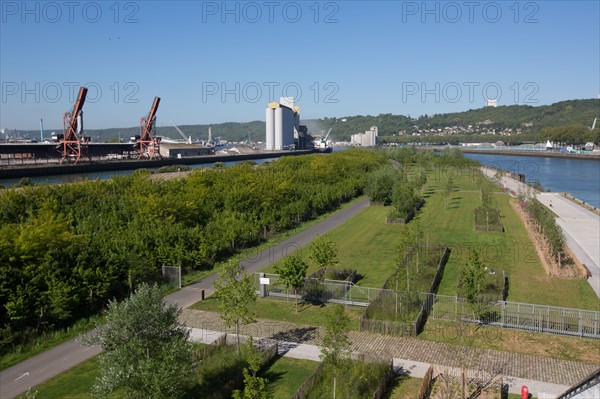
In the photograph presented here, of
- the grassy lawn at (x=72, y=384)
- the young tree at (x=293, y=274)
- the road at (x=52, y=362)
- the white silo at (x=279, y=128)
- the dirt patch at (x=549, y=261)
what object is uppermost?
the white silo at (x=279, y=128)

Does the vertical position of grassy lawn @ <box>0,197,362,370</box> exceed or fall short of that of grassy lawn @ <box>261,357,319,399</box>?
it exceeds it

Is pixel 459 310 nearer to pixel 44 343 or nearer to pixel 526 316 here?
pixel 526 316

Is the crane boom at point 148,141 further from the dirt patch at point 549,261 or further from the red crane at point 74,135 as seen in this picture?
the dirt patch at point 549,261

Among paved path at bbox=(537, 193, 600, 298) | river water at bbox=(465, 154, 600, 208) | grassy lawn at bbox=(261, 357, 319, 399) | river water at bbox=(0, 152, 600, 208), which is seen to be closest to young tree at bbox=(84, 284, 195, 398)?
grassy lawn at bbox=(261, 357, 319, 399)

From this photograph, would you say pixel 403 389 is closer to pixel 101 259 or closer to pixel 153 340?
pixel 153 340

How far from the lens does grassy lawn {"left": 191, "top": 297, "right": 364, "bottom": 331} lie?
62.0 feet

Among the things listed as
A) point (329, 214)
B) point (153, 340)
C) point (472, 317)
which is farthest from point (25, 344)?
point (329, 214)

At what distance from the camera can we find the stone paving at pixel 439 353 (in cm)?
1433

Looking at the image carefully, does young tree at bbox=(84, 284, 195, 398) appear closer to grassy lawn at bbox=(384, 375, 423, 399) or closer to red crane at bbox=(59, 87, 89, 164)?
grassy lawn at bbox=(384, 375, 423, 399)

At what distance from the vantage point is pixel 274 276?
23.3m

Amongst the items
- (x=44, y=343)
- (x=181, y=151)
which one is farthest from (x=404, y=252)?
(x=181, y=151)

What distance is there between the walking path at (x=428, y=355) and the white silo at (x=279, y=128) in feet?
541

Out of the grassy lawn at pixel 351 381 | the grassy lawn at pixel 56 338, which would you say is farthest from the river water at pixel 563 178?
the grassy lawn at pixel 351 381

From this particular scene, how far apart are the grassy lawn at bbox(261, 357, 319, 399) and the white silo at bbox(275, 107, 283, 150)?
16766 cm
